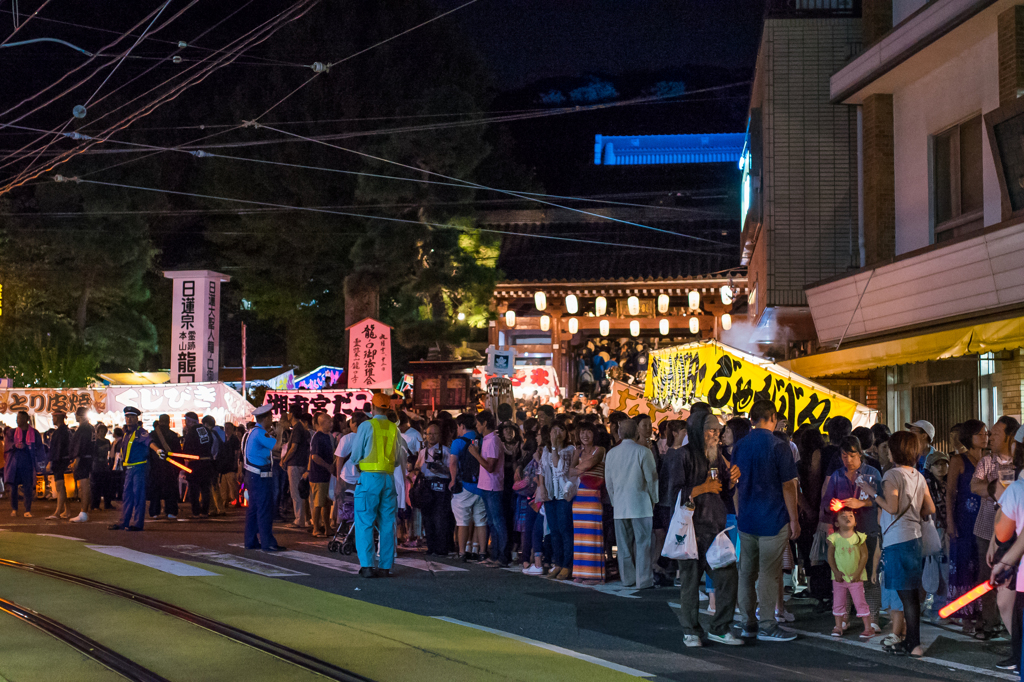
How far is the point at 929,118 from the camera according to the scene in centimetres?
1400

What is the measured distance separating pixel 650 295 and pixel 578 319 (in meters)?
2.00

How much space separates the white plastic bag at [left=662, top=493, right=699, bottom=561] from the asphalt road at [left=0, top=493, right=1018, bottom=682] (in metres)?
0.69

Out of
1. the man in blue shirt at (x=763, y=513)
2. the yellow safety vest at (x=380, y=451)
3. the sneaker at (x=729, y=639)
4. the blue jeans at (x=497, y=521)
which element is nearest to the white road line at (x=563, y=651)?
the sneaker at (x=729, y=639)

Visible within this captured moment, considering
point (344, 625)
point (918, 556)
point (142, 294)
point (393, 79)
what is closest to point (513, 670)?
point (344, 625)

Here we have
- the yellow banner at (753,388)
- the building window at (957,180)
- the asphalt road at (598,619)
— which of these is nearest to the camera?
the asphalt road at (598,619)

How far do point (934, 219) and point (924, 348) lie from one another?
3.40 metres

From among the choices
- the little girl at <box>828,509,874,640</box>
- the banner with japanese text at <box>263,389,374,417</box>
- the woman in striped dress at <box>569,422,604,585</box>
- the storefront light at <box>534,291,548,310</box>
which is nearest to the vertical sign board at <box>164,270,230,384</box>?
the banner with japanese text at <box>263,389,374,417</box>

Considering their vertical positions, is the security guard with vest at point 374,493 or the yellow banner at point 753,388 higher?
the yellow banner at point 753,388

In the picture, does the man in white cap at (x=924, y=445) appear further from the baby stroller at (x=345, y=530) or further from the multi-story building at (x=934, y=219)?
the baby stroller at (x=345, y=530)

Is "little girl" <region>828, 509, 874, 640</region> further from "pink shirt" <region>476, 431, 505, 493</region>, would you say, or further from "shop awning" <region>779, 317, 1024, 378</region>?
"pink shirt" <region>476, 431, 505, 493</region>

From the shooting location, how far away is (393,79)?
85.7 feet

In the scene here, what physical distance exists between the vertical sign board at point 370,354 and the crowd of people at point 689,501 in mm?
6421

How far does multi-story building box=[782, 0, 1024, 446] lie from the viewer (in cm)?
1145

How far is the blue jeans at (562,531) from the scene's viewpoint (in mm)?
11172
